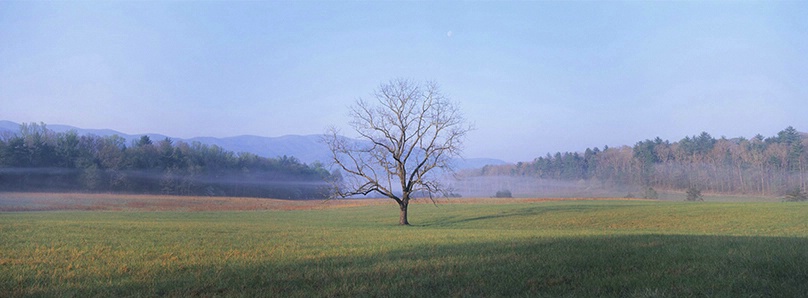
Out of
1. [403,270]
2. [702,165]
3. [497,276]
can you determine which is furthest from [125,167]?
[702,165]

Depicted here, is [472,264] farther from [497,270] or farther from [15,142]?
[15,142]

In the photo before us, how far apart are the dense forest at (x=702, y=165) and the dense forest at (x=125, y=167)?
2785 inches

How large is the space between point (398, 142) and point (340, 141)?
13.5 ft

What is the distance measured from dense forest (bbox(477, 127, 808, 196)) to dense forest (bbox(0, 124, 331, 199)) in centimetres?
7074

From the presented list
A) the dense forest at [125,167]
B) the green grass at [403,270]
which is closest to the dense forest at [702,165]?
the dense forest at [125,167]

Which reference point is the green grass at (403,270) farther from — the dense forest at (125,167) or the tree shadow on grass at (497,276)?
the dense forest at (125,167)

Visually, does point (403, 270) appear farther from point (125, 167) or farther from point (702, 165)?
point (702, 165)

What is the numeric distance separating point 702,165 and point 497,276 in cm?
11079

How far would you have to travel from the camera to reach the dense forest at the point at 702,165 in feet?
290

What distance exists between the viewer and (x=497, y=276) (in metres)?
7.73

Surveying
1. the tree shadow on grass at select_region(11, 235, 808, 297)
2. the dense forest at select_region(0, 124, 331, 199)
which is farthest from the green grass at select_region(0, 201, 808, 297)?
the dense forest at select_region(0, 124, 331, 199)

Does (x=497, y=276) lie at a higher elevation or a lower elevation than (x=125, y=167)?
lower

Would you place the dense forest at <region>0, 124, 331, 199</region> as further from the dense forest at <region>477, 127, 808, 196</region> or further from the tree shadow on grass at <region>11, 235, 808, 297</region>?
the dense forest at <region>477, 127, 808, 196</region>

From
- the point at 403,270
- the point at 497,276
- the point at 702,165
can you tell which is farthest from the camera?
the point at 702,165
